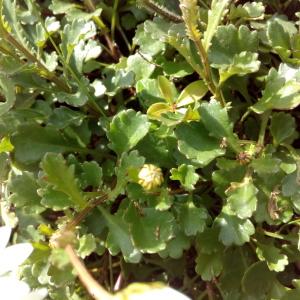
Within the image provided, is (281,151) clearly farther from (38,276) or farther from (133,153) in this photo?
(38,276)

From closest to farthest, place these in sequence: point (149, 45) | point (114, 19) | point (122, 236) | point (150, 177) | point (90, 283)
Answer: point (90, 283) < point (150, 177) < point (122, 236) < point (149, 45) < point (114, 19)

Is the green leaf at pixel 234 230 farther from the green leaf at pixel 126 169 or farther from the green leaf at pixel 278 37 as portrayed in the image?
the green leaf at pixel 278 37

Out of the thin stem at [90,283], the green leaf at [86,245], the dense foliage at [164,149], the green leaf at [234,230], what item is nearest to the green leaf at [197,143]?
the dense foliage at [164,149]

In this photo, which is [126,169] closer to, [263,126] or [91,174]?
[91,174]

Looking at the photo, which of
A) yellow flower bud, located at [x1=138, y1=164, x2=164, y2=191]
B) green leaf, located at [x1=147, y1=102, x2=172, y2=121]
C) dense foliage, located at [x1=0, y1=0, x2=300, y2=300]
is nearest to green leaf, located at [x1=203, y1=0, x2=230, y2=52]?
dense foliage, located at [x1=0, y1=0, x2=300, y2=300]

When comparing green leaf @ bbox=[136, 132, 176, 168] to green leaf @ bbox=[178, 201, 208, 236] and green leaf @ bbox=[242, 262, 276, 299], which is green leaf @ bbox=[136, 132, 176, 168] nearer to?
green leaf @ bbox=[178, 201, 208, 236]

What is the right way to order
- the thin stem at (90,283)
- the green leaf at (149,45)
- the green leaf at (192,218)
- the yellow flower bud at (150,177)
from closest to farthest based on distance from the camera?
the thin stem at (90,283) < the yellow flower bud at (150,177) < the green leaf at (192,218) < the green leaf at (149,45)

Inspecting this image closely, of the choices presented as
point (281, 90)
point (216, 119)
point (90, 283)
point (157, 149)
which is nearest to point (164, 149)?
point (157, 149)

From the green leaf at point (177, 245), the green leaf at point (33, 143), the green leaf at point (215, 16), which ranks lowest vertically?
the green leaf at point (177, 245)
